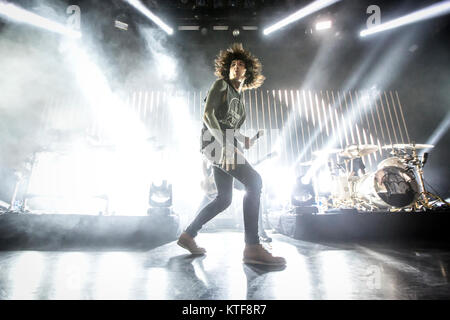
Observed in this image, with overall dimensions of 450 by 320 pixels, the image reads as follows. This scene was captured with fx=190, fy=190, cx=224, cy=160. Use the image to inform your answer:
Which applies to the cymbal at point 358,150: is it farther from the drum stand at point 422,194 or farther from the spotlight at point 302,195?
the spotlight at point 302,195

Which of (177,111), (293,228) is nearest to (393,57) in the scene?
(293,228)

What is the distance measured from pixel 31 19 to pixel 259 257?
6119 millimetres

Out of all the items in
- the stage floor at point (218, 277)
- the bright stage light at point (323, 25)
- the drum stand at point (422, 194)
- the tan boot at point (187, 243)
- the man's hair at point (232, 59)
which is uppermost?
the bright stage light at point (323, 25)

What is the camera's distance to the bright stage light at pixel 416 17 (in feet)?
12.4

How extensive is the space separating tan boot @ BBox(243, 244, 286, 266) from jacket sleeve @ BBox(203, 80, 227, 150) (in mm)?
690

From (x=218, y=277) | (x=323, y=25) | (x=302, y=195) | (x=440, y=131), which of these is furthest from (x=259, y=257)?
(x=440, y=131)

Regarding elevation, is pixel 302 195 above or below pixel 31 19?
below

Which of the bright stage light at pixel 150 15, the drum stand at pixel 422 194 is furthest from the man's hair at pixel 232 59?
the bright stage light at pixel 150 15

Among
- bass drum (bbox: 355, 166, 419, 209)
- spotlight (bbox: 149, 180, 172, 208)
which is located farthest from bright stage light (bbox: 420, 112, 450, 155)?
spotlight (bbox: 149, 180, 172, 208)

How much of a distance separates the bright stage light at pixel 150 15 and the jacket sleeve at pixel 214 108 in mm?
3982

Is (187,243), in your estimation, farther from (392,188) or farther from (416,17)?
(416,17)

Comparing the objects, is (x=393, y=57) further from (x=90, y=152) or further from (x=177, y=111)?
(x=90, y=152)

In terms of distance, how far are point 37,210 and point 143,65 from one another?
4174 millimetres

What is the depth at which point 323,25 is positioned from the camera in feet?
14.0
